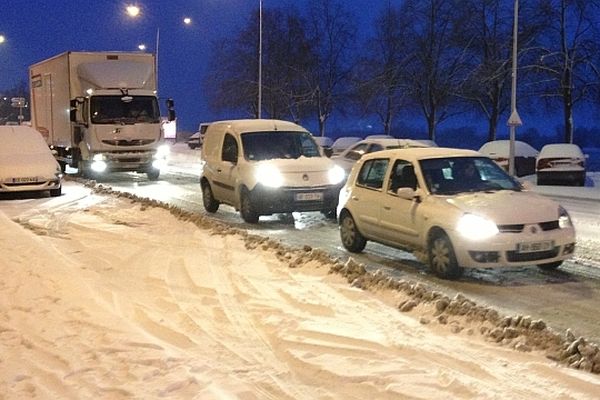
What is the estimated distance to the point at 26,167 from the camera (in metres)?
19.2

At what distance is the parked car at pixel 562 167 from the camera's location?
23938mm

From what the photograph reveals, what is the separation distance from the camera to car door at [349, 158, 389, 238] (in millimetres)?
10703

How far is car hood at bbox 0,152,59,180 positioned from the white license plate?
Result: 7867 millimetres

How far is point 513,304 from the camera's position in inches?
315

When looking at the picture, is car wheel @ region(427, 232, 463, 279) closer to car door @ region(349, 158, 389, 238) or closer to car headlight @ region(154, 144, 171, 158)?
car door @ region(349, 158, 389, 238)

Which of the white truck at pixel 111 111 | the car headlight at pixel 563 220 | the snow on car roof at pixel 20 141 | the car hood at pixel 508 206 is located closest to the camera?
the car hood at pixel 508 206

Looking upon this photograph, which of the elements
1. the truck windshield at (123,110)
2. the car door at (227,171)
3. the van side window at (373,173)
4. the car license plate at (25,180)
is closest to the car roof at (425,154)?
the van side window at (373,173)

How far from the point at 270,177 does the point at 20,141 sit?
951cm

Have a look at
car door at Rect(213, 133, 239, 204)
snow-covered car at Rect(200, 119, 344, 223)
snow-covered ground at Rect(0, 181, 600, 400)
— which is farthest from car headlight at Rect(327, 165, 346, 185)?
snow-covered ground at Rect(0, 181, 600, 400)

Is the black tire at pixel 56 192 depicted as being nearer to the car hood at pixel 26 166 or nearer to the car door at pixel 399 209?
the car hood at pixel 26 166

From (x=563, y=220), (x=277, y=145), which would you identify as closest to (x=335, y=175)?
(x=277, y=145)

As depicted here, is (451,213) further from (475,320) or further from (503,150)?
(503,150)

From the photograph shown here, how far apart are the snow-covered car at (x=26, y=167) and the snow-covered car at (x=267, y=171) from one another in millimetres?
4939

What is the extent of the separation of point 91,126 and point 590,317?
19.1 m
